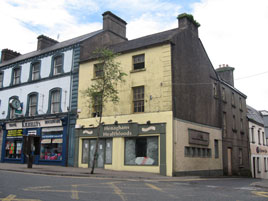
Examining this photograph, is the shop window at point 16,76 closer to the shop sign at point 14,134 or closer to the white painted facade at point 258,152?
the shop sign at point 14,134

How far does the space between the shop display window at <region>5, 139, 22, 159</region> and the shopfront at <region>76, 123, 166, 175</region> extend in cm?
750

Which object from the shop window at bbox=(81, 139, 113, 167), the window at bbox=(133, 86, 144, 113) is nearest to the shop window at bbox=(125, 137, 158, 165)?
the shop window at bbox=(81, 139, 113, 167)

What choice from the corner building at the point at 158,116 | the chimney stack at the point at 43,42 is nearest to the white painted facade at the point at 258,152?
the corner building at the point at 158,116

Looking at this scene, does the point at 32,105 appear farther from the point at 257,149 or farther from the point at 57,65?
the point at 257,149

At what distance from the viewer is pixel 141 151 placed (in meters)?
18.8

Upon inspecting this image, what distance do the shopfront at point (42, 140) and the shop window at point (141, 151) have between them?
6.03 m

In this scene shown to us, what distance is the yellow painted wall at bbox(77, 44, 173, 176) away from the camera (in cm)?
1794

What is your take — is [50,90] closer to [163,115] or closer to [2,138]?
[2,138]

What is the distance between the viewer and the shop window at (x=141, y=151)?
1819 cm

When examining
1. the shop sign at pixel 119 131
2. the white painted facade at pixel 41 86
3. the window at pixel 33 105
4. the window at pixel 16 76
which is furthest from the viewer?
the window at pixel 16 76

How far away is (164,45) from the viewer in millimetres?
18875

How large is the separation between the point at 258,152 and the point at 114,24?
71.7 feet

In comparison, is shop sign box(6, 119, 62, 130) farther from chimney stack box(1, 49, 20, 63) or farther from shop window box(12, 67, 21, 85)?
chimney stack box(1, 49, 20, 63)

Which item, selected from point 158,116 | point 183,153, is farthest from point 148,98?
point 183,153
